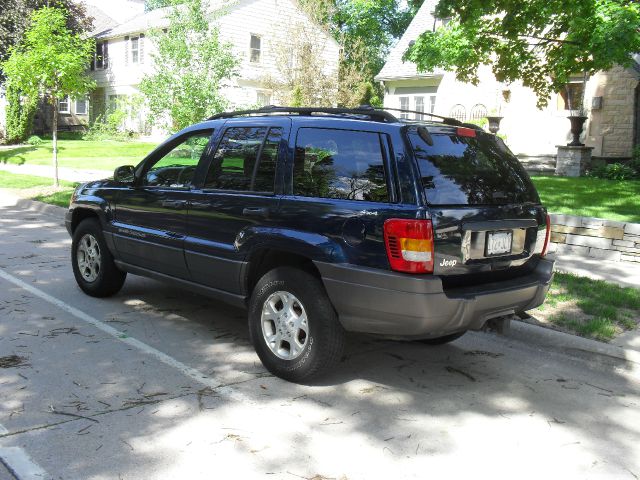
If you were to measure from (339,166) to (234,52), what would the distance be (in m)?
28.4

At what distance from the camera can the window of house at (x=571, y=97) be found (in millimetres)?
21781

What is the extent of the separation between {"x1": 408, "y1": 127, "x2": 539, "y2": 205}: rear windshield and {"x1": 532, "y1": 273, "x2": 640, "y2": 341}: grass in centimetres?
151

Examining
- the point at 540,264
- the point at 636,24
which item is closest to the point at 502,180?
the point at 540,264

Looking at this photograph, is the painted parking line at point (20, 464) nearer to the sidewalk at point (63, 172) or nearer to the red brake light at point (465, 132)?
the red brake light at point (465, 132)

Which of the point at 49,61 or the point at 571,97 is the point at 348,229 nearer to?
the point at 49,61

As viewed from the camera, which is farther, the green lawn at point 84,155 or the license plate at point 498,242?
the green lawn at point 84,155

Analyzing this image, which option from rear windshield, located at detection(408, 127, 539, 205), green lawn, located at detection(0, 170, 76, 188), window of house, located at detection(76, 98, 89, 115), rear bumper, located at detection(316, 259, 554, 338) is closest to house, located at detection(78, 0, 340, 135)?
window of house, located at detection(76, 98, 89, 115)

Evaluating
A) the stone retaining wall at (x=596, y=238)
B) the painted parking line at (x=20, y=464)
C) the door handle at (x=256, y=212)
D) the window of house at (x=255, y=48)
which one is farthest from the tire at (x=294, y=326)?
the window of house at (x=255, y=48)

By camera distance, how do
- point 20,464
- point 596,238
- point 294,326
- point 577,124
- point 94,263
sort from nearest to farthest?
point 20,464, point 294,326, point 94,263, point 596,238, point 577,124

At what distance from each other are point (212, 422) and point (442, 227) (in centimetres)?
182

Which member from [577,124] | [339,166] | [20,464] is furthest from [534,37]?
[20,464]

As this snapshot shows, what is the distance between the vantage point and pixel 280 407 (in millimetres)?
4242

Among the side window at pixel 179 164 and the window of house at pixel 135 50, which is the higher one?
the window of house at pixel 135 50

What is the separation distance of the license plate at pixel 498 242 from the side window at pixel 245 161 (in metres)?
1.58
